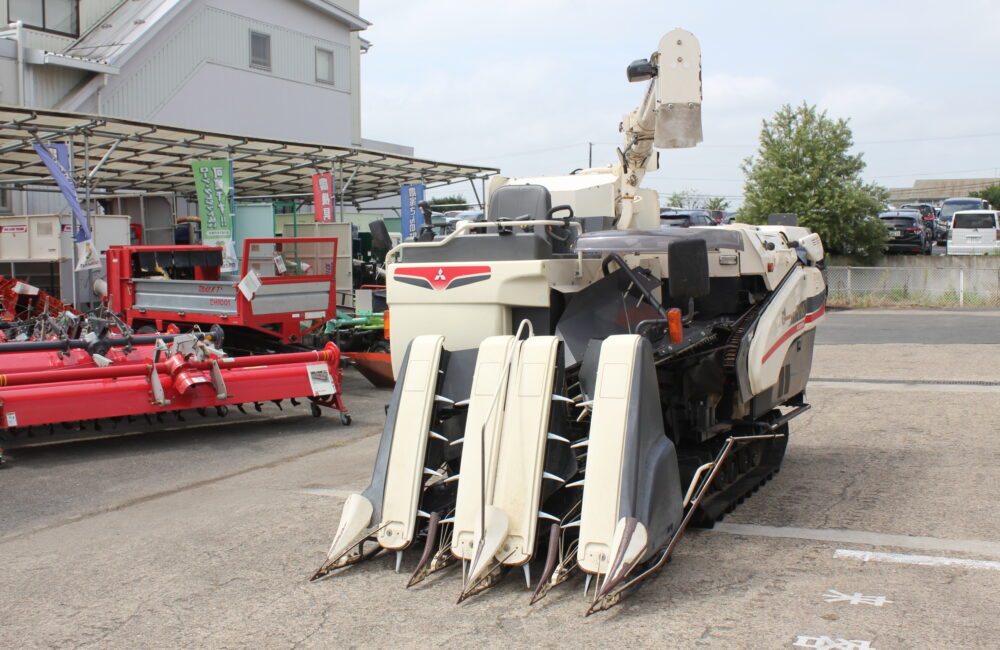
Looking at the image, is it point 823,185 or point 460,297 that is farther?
point 823,185

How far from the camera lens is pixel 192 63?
23281 mm

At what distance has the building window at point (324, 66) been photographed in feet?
89.7

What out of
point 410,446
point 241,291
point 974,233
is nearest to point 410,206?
point 241,291

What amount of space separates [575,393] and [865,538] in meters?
1.89

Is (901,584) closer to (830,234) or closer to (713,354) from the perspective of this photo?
(713,354)

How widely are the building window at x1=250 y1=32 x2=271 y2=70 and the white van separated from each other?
2180cm

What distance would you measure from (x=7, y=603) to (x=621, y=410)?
10.4 feet

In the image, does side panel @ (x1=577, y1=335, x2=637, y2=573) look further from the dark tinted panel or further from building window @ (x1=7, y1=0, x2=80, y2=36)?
the dark tinted panel

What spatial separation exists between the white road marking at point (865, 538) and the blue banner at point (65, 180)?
35.2 feet

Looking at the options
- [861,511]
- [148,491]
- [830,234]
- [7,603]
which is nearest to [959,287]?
[830,234]

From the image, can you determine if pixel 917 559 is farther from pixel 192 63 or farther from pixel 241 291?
pixel 192 63

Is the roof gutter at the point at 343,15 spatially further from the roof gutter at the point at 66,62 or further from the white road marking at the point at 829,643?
the white road marking at the point at 829,643

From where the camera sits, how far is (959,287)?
2598 cm

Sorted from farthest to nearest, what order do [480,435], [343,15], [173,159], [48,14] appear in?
[343,15], [48,14], [173,159], [480,435]
